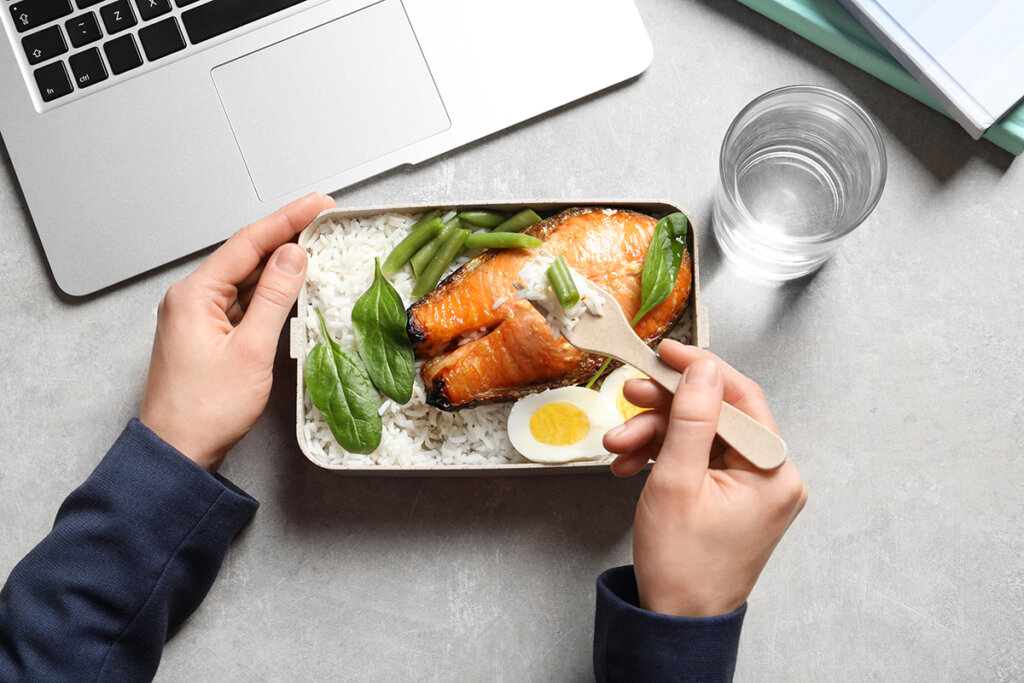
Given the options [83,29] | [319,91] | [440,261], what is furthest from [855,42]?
[83,29]

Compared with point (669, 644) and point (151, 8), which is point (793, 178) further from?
point (151, 8)

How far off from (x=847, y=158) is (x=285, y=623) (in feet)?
3.93

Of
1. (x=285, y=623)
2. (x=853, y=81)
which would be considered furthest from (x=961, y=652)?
(x=285, y=623)

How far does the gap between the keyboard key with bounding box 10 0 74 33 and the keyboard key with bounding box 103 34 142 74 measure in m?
0.08

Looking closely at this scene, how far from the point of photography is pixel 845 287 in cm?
132

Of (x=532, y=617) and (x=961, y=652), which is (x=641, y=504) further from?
(x=961, y=652)

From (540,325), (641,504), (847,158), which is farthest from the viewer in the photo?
(847,158)

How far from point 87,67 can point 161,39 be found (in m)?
0.13

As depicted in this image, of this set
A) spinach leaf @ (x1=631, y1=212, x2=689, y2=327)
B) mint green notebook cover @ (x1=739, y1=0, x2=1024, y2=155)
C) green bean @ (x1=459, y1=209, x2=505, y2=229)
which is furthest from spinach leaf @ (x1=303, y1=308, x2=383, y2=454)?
mint green notebook cover @ (x1=739, y1=0, x2=1024, y2=155)

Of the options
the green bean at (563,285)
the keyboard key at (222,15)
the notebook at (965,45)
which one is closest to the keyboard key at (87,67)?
the keyboard key at (222,15)

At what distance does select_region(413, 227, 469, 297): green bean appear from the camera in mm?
1182

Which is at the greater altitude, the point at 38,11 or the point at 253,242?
the point at 38,11

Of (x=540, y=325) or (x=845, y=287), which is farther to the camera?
(x=845, y=287)

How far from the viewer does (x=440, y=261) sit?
3.91ft
